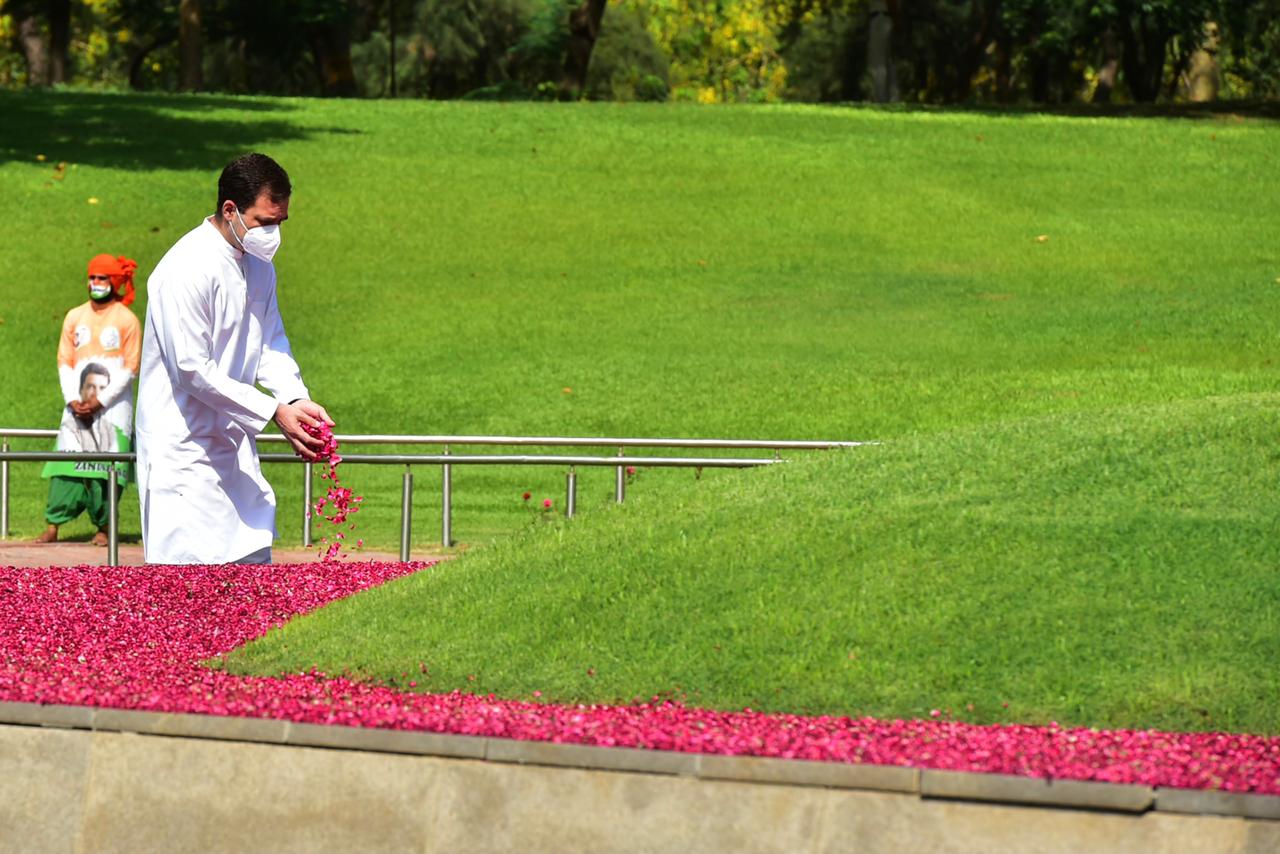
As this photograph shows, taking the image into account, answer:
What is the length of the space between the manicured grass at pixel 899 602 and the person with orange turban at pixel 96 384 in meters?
5.97

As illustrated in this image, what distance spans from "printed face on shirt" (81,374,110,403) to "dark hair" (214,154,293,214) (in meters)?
6.37

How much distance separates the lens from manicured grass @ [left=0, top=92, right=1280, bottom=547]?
1980cm

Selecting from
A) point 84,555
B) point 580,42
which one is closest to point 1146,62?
point 580,42

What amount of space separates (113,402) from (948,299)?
14081mm

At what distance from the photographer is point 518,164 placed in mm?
34062

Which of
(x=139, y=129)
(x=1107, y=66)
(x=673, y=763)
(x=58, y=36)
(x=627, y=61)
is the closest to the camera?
(x=673, y=763)

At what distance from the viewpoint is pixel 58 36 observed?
5169 centimetres

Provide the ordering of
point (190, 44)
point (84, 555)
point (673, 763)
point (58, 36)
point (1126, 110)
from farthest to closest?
point (58, 36)
point (190, 44)
point (1126, 110)
point (84, 555)
point (673, 763)

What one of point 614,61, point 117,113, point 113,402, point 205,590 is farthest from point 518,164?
point 614,61

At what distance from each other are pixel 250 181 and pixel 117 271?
6.50 meters

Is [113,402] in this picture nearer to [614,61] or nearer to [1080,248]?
[1080,248]

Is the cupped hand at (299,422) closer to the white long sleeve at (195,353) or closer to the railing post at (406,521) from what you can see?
the white long sleeve at (195,353)

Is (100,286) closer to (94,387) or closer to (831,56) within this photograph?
(94,387)

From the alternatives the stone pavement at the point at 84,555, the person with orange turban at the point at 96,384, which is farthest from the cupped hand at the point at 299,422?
the person with orange turban at the point at 96,384
